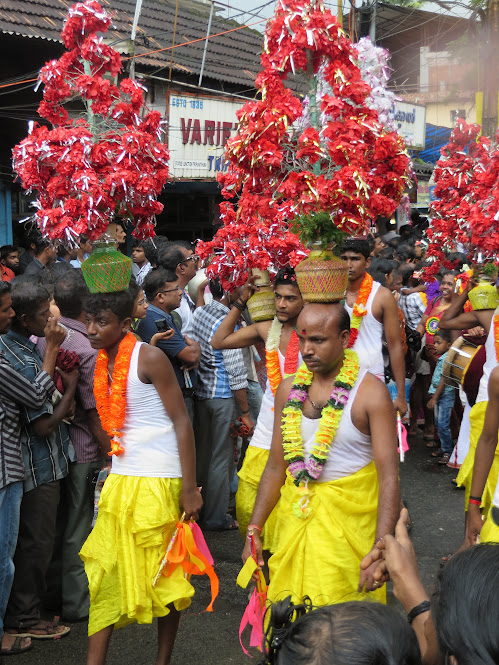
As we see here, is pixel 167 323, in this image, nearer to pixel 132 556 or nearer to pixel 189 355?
pixel 189 355

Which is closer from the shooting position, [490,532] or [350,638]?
[350,638]

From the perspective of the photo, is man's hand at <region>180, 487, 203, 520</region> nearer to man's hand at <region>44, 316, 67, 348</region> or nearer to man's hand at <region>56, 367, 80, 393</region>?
man's hand at <region>56, 367, 80, 393</region>

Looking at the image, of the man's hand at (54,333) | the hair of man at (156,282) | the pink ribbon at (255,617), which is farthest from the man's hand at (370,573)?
the hair of man at (156,282)

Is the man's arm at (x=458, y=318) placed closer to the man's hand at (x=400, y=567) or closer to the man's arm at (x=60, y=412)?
the man's arm at (x=60, y=412)

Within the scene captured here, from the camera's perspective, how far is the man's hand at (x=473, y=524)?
398 cm

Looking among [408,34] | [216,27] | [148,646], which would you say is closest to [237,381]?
[148,646]

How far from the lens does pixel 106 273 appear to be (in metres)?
4.07

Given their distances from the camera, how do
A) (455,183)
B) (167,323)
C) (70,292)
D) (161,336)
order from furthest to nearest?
(455,183), (167,323), (161,336), (70,292)

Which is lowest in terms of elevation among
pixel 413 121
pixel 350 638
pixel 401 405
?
pixel 401 405

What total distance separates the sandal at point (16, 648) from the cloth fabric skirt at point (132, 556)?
872mm

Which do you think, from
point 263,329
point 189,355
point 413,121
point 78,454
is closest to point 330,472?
point 263,329

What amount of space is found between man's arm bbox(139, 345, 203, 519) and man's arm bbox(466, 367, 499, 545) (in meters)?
1.48

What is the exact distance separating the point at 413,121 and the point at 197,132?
28.1ft

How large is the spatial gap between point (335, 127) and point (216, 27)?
13968mm
